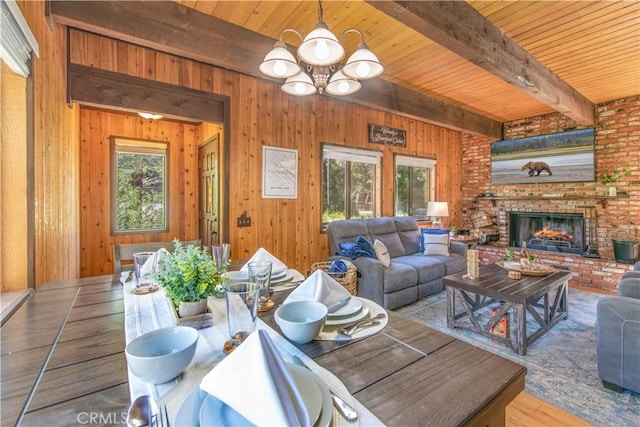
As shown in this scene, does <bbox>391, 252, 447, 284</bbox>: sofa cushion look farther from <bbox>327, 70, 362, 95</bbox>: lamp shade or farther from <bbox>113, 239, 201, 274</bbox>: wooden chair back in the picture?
<bbox>113, 239, 201, 274</bbox>: wooden chair back

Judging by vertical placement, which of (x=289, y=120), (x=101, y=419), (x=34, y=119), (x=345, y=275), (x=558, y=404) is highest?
(x=289, y=120)

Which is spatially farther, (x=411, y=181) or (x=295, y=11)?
(x=411, y=181)

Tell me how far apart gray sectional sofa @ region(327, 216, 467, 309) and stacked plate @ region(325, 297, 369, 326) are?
6.97 feet

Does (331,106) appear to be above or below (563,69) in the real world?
below

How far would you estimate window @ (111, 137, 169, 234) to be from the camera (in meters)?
3.92

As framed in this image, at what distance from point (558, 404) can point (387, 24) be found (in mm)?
3067

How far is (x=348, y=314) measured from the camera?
993mm

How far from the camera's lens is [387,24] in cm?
257

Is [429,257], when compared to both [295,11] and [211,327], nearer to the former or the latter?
[295,11]

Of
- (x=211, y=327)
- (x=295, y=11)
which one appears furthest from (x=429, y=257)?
(x=211, y=327)

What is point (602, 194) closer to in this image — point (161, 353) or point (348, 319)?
point (348, 319)

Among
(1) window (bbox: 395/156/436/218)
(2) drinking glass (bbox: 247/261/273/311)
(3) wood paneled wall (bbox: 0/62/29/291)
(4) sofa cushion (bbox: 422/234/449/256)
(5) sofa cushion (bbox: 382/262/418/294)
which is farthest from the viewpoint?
(1) window (bbox: 395/156/436/218)

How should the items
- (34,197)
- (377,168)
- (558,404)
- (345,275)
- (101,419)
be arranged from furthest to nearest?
1. (377,168)
2. (345,275)
3. (558,404)
4. (34,197)
5. (101,419)

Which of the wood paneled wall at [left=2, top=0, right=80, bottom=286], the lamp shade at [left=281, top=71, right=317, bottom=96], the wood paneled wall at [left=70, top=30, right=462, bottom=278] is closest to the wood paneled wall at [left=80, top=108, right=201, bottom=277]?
the wood paneled wall at [left=70, top=30, right=462, bottom=278]
